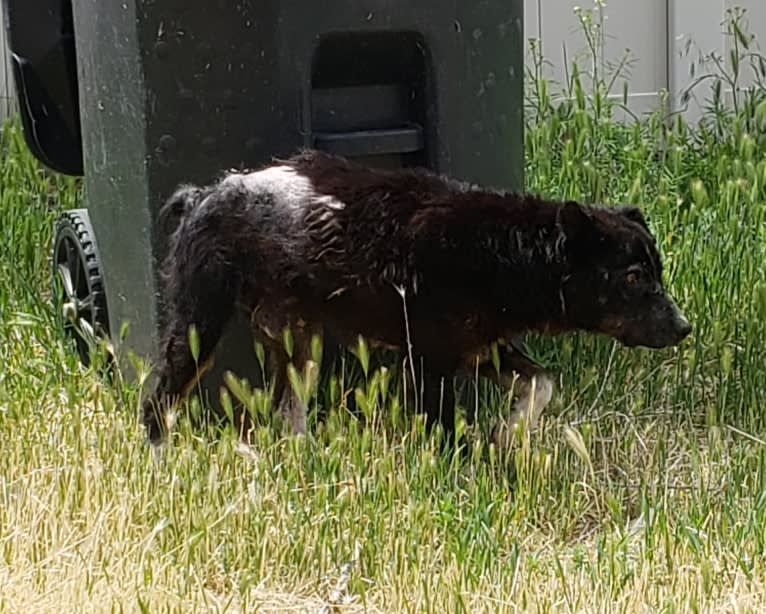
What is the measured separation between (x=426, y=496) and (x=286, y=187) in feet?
2.93

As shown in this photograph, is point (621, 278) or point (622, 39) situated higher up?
point (622, 39)

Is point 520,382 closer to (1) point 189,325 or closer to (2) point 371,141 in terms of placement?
(2) point 371,141

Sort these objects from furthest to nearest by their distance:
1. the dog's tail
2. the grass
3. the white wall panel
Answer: the white wall panel
the dog's tail
the grass

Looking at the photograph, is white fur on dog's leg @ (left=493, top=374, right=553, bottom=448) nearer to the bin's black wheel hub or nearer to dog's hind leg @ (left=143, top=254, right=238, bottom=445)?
dog's hind leg @ (left=143, top=254, right=238, bottom=445)

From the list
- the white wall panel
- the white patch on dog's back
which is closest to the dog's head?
the white patch on dog's back

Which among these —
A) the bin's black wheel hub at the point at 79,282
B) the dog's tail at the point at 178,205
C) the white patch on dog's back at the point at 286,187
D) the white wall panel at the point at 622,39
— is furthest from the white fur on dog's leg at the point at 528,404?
the white wall panel at the point at 622,39

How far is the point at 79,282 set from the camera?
4848mm

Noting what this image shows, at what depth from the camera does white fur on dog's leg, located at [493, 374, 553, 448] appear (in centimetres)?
390

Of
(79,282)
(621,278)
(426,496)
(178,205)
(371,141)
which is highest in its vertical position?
(371,141)

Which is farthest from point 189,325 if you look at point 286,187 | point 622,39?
point 622,39

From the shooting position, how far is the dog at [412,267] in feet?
12.7

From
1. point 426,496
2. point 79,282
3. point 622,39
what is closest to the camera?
point 426,496

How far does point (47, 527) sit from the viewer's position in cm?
343

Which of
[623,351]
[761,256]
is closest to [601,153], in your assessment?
[761,256]
